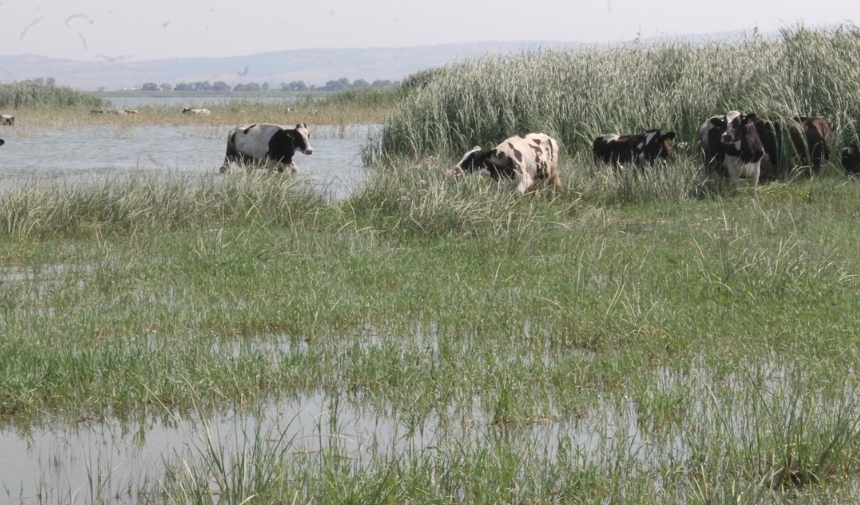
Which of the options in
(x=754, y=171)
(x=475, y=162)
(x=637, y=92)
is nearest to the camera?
(x=475, y=162)

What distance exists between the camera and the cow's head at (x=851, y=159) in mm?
16234

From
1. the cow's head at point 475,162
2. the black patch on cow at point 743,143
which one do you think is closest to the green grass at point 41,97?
the cow's head at point 475,162

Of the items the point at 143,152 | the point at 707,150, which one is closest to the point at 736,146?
the point at 707,150

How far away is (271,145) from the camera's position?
18.9 m

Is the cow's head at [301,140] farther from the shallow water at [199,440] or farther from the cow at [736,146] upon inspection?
the shallow water at [199,440]

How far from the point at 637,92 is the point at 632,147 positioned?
9.13ft

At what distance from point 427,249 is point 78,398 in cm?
557

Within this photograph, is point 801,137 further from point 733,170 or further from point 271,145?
point 271,145

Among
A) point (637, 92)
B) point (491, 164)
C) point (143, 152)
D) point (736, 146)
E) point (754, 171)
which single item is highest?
point (637, 92)

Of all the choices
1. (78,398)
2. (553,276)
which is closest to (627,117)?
(553,276)

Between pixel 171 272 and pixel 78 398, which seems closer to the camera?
pixel 78 398

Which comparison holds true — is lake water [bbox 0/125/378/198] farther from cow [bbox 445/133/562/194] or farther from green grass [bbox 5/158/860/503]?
green grass [bbox 5/158/860/503]

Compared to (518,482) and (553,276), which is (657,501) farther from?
(553,276)

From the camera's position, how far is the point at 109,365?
6516 millimetres
